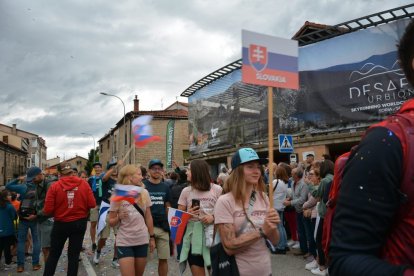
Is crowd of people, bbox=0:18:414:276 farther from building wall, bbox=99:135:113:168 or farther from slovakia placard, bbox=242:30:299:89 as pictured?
building wall, bbox=99:135:113:168

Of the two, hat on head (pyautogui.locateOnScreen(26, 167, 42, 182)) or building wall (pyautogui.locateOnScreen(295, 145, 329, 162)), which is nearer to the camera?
hat on head (pyautogui.locateOnScreen(26, 167, 42, 182))

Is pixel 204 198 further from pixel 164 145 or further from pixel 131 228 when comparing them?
pixel 164 145

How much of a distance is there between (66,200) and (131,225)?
1.49m

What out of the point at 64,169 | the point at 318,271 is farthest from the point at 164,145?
the point at 64,169

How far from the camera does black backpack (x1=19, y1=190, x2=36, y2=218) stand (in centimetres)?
772

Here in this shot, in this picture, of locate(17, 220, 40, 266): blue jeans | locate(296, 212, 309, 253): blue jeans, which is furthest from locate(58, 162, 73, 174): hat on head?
locate(296, 212, 309, 253): blue jeans

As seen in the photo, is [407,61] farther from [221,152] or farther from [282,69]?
[221,152]

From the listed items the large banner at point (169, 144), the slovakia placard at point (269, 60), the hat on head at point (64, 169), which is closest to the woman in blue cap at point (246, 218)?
the slovakia placard at point (269, 60)

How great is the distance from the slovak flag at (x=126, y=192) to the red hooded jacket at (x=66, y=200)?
1.54 meters

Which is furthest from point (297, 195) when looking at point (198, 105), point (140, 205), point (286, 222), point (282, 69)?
point (198, 105)

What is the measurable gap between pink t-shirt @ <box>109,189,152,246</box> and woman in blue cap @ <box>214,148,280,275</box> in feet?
6.18

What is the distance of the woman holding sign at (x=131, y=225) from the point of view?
4.86 m

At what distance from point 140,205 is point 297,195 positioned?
13.7 feet

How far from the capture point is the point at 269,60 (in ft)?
9.30
